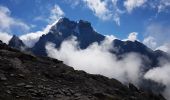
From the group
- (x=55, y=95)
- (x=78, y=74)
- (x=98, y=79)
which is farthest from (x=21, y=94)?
(x=98, y=79)

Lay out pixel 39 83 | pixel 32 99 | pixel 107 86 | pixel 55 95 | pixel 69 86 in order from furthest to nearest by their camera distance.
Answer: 1. pixel 107 86
2. pixel 69 86
3. pixel 39 83
4. pixel 55 95
5. pixel 32 99

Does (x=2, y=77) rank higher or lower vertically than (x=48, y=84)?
lower

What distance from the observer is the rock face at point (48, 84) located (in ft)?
128

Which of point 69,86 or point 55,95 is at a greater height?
point 69,86

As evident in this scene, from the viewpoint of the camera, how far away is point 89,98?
1718 inches

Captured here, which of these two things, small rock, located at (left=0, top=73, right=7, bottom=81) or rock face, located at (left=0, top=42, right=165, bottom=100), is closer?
rock face, located at (left=0, top=42, right=165, bottom=100)

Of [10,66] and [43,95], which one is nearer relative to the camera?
[43,95]

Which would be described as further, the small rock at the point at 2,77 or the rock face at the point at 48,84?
the small rock at the point at 2,77

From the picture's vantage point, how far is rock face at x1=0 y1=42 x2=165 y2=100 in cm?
3903

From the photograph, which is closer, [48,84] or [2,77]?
[2,77]

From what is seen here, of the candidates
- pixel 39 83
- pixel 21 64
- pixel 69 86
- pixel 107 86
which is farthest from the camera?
pixel 107 86

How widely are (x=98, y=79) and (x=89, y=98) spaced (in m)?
15.7

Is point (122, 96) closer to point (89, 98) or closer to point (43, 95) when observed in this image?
point (89, 98)

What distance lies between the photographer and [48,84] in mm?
44188
